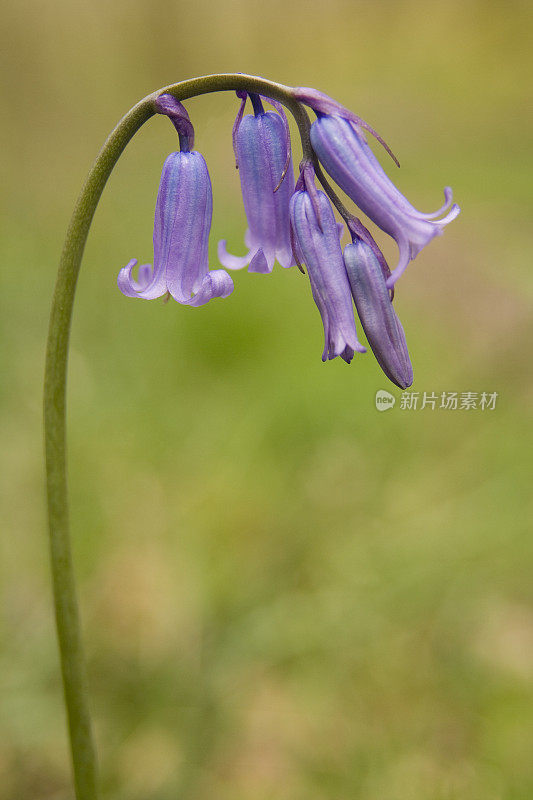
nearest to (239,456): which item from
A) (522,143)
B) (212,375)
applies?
(212,375)

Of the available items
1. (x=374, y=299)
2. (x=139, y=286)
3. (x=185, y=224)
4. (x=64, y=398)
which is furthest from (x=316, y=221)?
(x=64, y=398)

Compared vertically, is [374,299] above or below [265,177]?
below

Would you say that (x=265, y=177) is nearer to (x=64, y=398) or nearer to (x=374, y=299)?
(x=374, y=299)

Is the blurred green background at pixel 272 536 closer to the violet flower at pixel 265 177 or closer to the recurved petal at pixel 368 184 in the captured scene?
the violet flower at pixel 265 177

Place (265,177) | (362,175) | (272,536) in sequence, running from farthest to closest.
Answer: (272,536)
(265,177)
(362,175)

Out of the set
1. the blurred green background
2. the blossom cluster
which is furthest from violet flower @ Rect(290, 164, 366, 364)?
the blurred green background

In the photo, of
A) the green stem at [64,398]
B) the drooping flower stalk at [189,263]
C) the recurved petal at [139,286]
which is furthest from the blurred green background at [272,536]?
the recurved petal at [139,286]

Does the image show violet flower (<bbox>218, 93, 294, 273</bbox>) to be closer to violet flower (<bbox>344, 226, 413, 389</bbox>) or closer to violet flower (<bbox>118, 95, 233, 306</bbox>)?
violet flower (<bbox>118, 95, 233, 306</bbox>)
